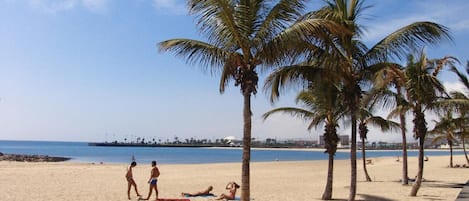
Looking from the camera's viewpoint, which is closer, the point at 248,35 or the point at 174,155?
the point at 248,35

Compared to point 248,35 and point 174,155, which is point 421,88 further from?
point 174,155

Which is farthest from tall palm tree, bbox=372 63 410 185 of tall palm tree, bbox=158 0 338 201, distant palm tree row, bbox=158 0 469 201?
tall palm tree, bbox=158 0 338 201

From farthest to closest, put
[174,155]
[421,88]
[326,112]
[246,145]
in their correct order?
[174,155], [326,112], [421,88], [246,145]

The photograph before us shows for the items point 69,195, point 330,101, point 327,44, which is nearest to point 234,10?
point 327,44

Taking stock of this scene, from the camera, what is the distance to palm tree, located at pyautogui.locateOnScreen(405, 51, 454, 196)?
1292cm

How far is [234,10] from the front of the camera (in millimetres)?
8562

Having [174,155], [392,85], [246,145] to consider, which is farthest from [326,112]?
[174,155]

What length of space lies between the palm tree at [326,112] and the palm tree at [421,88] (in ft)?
6.70

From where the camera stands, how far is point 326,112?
577 inches

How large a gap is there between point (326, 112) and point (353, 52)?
357 cm

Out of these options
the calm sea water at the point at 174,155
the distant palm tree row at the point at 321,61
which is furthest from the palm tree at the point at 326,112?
the calm sea water at the point at 174,155

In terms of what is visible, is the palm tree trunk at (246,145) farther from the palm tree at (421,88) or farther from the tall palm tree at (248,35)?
the palm tree at (421,88)

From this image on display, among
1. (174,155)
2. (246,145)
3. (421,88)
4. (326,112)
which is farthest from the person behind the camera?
(174,155)

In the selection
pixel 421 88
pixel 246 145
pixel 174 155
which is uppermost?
pixel 421 88
